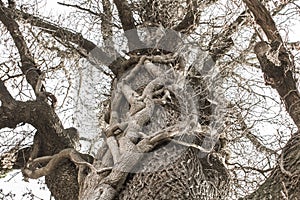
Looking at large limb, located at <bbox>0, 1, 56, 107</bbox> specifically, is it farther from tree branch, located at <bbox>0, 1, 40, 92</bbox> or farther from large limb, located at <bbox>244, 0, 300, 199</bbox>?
large limb, located at <bbox>244, 0, 300, 199</bbox>

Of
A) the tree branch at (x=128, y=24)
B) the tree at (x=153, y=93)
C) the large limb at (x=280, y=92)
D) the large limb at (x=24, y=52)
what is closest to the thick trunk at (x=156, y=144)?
the tree at (x=153, y=93)

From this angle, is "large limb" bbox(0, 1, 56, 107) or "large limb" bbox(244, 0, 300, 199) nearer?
"large limb" bbox(244, 0, 300, 199)

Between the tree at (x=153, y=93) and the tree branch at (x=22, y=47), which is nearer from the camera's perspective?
the tree at (x=153, y=93)

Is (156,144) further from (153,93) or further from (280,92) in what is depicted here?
(280,92)

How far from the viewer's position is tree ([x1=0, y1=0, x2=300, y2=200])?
2.30m

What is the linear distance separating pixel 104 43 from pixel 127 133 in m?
1.02

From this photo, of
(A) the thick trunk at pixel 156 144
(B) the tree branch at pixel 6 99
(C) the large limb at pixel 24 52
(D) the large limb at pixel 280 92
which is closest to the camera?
Answer: (D) the large limb at pixel 280 92

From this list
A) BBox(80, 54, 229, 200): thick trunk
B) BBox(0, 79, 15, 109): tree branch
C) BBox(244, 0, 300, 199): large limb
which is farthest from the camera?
BBox(0, 79, 15, 109): tree branch

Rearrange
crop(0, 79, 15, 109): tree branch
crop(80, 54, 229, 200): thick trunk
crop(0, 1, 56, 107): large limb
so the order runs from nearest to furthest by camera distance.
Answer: crop(80, 54, 229, 200): thick trunk < crop(0, 79, 15, 109): tree branch < crop(0, 1, 56, 107): large limb

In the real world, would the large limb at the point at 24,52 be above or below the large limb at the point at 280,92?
above

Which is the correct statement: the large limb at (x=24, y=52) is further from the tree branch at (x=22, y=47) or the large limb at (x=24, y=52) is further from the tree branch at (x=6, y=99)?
the tree branch at (x=6, y=99)

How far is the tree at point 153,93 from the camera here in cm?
230

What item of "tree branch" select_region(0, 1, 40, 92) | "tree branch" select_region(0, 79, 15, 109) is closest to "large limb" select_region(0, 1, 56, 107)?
"tree branch" select_region(0, 1, 40, 92)

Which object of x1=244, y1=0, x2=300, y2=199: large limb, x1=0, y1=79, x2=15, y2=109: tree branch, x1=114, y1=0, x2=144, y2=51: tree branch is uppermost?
x1=114, y1=0, x2=144, y2=51: tree branch
